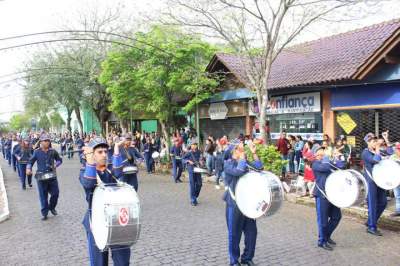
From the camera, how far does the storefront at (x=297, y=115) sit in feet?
→ 50.5

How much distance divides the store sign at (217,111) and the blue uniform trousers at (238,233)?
48.2 ft

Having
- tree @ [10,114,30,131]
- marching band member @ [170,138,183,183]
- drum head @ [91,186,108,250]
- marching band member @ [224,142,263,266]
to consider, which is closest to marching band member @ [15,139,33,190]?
marching band member @ [170,138,183,183]

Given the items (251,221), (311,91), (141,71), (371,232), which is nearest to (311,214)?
(371,232)

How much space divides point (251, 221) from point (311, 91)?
33.5 feet

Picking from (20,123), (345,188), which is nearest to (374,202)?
(345,188)

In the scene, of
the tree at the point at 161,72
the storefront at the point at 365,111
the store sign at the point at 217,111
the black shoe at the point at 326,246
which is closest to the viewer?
the black shoe at the point at 326,246

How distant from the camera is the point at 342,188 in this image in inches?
269

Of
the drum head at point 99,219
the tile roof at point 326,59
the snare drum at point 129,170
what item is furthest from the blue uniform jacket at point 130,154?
the tile roof at point 326,59

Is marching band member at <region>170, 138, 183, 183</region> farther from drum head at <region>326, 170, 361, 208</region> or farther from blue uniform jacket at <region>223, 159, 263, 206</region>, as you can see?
blue uniform jacket at <region>223, 159, 263, 206</region>

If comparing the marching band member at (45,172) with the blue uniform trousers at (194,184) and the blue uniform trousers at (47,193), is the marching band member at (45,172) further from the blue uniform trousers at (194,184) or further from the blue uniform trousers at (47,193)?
the blue uniform trousers at (194,184)

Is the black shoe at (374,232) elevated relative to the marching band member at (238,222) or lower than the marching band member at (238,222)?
lower

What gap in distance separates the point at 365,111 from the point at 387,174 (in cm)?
654

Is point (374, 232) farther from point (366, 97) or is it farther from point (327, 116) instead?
point (327, 116)

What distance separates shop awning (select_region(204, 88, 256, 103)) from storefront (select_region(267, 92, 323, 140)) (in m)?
1.21
